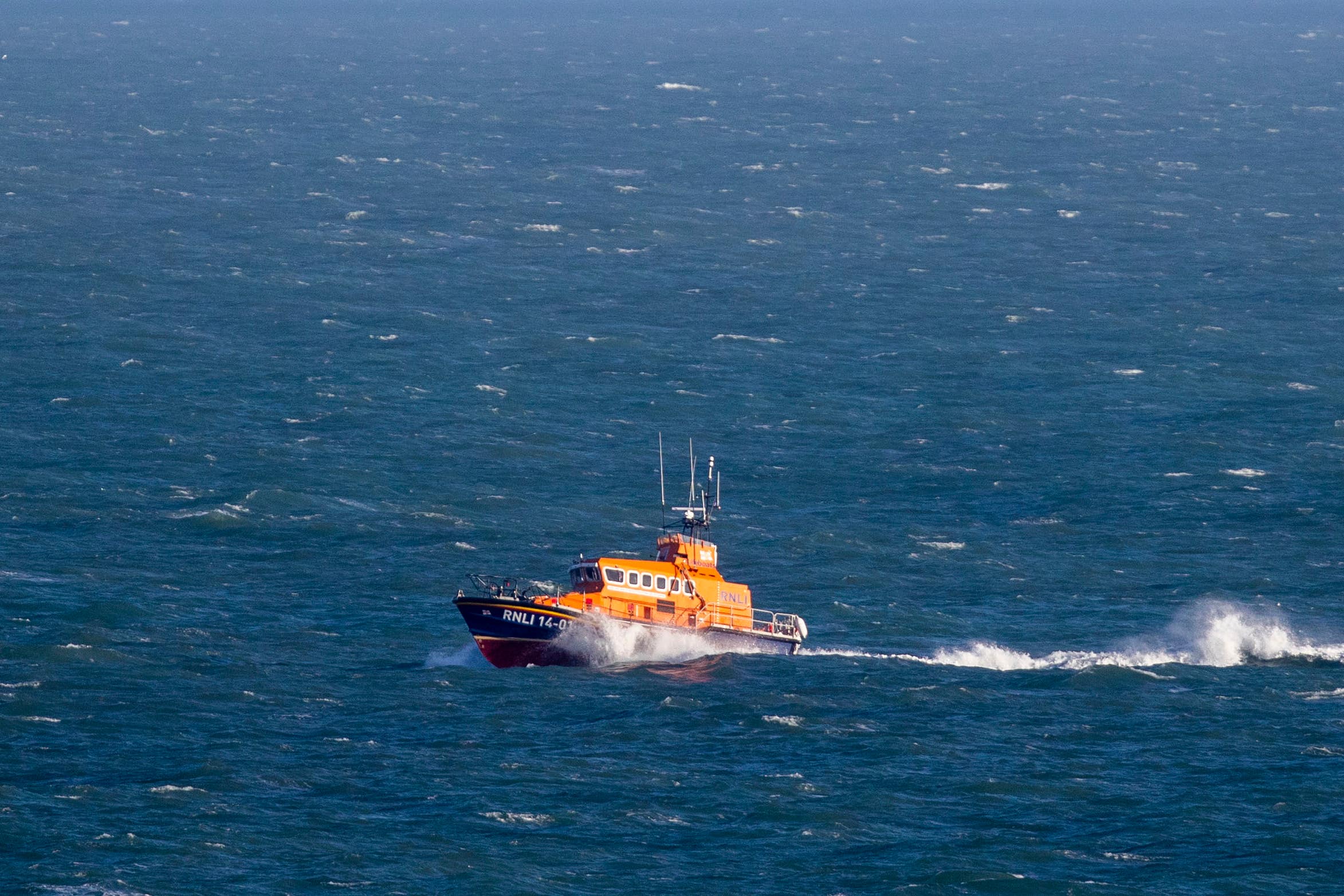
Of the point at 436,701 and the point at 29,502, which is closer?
the point at 436,701

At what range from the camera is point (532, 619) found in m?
87.9

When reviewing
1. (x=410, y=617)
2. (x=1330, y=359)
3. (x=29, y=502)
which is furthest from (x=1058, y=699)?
(x=1330, y=359)

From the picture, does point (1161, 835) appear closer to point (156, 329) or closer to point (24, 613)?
point (24, 613)

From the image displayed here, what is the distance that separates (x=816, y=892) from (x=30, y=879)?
25188mm

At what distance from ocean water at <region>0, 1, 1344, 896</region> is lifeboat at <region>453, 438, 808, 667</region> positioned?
125cm

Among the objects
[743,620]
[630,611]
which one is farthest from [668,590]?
[743,620]

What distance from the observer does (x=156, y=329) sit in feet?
482

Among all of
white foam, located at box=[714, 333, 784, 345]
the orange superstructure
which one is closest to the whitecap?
the orange superstructure

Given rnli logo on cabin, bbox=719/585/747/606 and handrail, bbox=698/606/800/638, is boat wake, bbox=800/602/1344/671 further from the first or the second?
rnli logo on cabin, bbox=719/585/747/606

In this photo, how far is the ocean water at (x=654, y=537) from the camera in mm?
73125

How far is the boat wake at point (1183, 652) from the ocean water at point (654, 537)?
28 cm

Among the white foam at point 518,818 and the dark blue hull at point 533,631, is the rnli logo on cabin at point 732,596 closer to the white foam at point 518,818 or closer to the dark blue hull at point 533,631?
the dark blue hull at point 533,631

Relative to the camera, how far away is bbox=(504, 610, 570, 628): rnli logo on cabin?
8769 cm

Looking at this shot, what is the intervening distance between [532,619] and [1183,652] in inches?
1161
